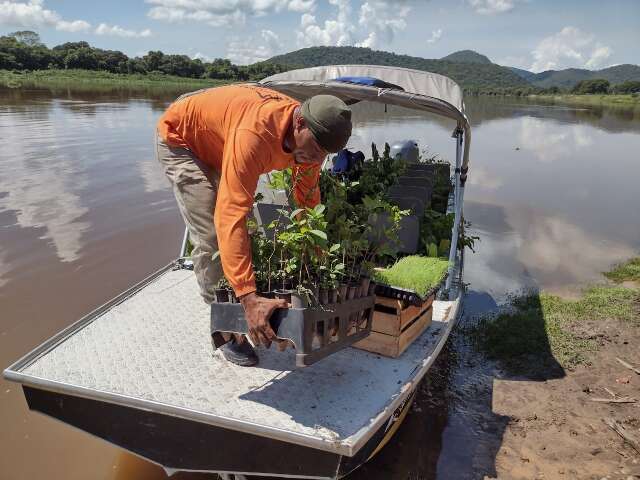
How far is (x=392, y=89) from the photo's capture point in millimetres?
4953

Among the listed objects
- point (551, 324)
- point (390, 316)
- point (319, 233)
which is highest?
point (319, 233)

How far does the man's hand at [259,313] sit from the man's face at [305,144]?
859 millimetres

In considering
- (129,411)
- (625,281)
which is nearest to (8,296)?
(129,411)

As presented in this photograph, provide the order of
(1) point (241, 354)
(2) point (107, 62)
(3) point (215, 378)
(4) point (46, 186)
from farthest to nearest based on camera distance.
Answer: (2) point (107, 62)
(4) point (46, 186)
(1) point (241, 354)
(3) point (215, 378)

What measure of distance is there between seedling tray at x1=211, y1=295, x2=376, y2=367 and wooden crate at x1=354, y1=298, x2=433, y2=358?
204mm

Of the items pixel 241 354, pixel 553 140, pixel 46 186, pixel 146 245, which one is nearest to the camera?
pixel 241 354

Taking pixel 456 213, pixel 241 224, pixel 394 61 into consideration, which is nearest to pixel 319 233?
pixel 241 224

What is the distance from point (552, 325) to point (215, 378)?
454 cm

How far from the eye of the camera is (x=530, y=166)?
17.7 m

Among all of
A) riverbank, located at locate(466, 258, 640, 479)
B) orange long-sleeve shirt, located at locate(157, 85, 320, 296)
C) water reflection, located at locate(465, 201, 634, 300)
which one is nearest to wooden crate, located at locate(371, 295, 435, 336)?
orange long-sleeve shirt, located at locate(157, 85, 320, 296)

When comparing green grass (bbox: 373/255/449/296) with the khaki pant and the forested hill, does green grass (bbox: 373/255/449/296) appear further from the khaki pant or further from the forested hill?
the forested hill

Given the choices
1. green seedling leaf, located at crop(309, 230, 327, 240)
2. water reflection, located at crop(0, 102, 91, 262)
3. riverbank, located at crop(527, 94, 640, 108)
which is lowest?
riverbank, located at crop(527, 94, 640, 108)

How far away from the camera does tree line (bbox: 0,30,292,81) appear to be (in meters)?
66.5

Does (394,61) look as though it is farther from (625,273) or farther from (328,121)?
(328,121)
